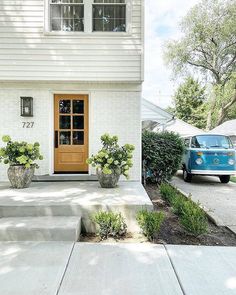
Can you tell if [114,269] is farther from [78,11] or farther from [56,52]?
[78,11]

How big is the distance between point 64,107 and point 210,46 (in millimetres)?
22954

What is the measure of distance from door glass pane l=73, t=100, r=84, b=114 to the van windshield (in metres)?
4.76

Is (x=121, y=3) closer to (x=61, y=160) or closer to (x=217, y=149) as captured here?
(x=61, y=160)

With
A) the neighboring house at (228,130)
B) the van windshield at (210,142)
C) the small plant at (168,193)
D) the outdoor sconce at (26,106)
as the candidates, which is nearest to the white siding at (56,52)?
the outdoor sconce at (26,106)

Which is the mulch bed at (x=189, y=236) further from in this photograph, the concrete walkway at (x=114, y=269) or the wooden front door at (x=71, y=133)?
the wooden front door at (x=71, y=133)

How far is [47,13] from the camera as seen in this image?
6.80 m

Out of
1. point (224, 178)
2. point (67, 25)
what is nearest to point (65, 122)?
point (67, 25)

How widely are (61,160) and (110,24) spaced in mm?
3630

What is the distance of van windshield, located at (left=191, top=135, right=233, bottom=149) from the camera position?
10132 millimetres

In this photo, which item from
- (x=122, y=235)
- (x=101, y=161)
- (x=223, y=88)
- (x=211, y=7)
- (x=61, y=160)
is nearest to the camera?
(x=122, y=235)

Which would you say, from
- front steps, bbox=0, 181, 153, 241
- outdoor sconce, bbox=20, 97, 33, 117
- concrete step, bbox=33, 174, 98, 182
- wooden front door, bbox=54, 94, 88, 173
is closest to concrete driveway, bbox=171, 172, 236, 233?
front steps, bbox=0, 181, 153, 241

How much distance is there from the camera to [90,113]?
717 cm

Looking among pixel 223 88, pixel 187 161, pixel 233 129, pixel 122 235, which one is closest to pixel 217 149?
pixel 187 161

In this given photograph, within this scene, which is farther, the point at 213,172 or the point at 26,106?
the point at 213,172
